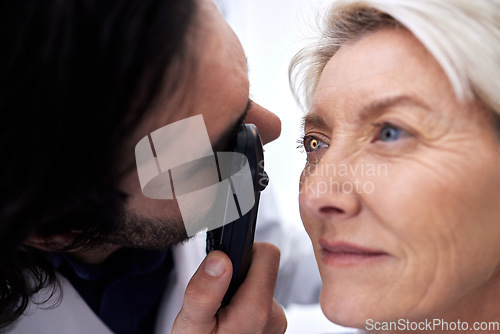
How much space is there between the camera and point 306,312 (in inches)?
57.5

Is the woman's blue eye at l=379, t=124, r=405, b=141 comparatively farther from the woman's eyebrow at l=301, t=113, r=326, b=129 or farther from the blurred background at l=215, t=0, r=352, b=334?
the blurred background at l=215, t=0, r=352, b=334

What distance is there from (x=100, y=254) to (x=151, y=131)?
1.83 feet

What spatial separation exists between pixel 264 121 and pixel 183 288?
55 centimetres

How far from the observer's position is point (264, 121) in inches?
42.4

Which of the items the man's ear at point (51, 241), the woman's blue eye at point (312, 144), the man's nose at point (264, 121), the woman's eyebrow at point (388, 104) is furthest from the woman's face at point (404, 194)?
the man's ear at point (51, 241)

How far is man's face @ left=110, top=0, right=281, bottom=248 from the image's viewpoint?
2.53ft

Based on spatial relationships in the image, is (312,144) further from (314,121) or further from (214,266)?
(214,266)

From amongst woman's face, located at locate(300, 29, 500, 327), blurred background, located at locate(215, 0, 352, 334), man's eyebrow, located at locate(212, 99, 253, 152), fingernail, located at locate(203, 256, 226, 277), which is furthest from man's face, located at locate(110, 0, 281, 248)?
blurred background, located at locate(215, 0, 352, 334)

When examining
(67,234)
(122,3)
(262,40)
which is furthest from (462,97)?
(262,40)

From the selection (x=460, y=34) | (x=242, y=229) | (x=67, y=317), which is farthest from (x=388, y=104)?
(x=67, y=317)

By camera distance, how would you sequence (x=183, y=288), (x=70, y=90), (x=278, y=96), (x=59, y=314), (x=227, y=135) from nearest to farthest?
(x=70, y=90)
(x=227, y=135)
(x=59, y=314)
(x=183, y=288)
(x=278, y=96)

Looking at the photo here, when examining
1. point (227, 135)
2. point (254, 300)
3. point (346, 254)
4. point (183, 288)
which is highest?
point (227, 135)

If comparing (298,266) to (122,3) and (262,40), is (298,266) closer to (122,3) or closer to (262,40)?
(262,40)

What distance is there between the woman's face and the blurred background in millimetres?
628
